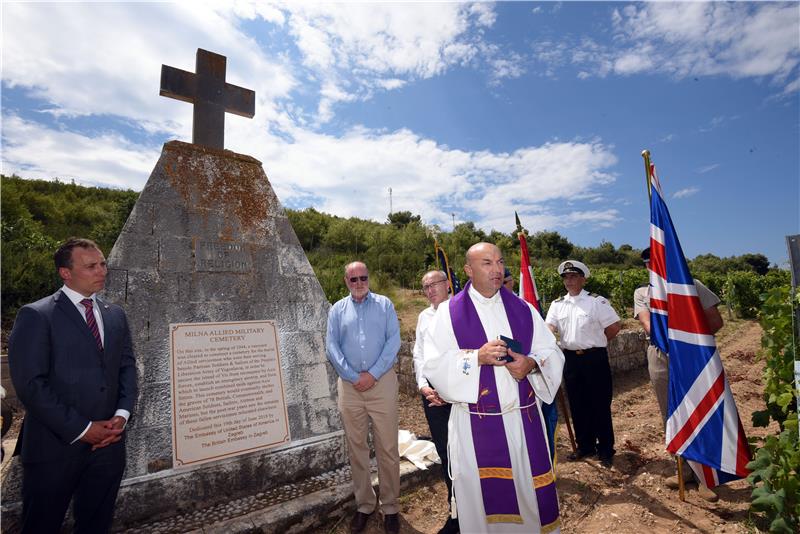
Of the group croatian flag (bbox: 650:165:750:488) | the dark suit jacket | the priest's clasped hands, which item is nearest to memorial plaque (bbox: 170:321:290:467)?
the dark suit jacket

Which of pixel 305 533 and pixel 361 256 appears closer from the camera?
pixel 305 533

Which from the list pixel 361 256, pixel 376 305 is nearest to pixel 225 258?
pixel 376 305

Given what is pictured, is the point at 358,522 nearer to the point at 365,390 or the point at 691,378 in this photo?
the point at 365,390

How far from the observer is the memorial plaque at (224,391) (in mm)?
3119

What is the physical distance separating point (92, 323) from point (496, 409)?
2.58 meters

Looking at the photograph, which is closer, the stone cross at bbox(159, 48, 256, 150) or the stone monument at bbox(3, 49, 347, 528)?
the stone monument at bbox(3, 49, 347, 528)

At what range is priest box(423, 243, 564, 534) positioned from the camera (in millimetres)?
2469

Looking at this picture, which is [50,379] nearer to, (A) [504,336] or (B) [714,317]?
(A) [504,336]

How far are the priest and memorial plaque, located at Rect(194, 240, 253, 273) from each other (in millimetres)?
1972

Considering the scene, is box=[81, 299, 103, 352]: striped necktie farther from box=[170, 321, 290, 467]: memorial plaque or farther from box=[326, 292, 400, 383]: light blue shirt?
box=[326, 292, 400, 383]: light blue shirt

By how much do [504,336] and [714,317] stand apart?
2471mm

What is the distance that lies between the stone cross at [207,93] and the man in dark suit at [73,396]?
1.73m

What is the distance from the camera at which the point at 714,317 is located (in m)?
3.70

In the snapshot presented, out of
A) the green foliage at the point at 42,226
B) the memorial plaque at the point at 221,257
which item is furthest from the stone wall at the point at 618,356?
the green foliage at the point at 42,226
